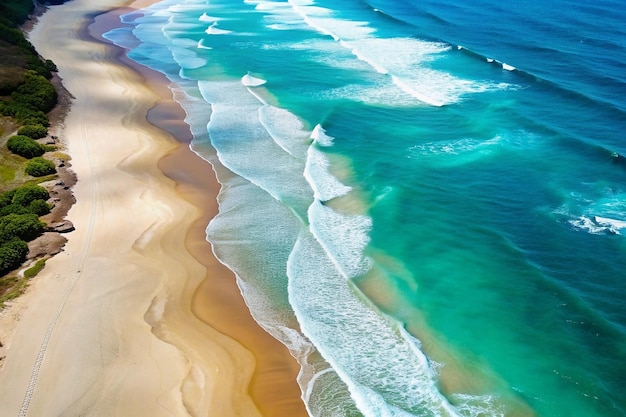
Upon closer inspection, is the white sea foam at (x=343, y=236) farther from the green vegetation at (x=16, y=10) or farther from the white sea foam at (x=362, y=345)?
the green vegetation at (x=16, y=10)

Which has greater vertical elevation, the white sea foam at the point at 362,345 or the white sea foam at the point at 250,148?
the white sea foam at the point at 250,148

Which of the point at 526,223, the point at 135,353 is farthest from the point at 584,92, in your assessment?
the point at 135,353

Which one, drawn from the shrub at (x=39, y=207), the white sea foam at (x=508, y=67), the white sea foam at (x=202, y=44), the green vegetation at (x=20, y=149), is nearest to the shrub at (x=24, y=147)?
the green vegetation at (x=20, y=149)

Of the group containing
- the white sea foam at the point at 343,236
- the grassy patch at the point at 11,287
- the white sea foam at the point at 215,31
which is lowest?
the white sea foam at the point at 343,236

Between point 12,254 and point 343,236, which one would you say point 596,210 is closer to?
point 343,236

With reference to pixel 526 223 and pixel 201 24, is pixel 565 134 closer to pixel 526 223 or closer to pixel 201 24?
pixel 526 223

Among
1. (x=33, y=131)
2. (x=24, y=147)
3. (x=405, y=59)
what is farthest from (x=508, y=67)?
(x=24, y=147)
